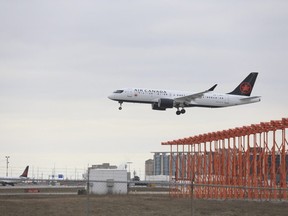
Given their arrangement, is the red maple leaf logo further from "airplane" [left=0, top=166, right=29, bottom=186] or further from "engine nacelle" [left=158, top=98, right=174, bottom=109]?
"airplane" [left=0, top=166, right=29, bottom=186]

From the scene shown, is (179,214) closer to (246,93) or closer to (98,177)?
(98,177)

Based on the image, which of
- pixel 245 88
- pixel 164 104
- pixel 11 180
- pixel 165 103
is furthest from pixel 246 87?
pixel 11 180

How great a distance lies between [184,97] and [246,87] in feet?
52.7

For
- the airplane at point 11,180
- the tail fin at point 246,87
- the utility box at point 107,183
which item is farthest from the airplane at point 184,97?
the airplane at point 11,180

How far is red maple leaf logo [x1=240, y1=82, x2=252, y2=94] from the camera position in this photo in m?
90.9

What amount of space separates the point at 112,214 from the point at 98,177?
43323 mm

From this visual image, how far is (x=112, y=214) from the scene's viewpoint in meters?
32.5

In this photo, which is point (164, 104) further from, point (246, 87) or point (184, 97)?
point (246, 87)

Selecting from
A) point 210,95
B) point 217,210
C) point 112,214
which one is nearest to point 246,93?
point 210,95

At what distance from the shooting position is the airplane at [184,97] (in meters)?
77.0

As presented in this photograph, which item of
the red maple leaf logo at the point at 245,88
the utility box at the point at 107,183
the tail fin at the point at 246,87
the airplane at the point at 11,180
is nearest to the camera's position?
the airplane at the point at 11,180

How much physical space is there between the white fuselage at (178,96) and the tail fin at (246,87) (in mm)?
3198

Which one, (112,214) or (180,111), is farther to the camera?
(180,111)

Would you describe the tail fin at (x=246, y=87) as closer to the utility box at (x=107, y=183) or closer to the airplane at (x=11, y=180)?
the utility box at (x=107, y=183)
